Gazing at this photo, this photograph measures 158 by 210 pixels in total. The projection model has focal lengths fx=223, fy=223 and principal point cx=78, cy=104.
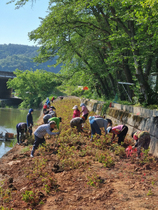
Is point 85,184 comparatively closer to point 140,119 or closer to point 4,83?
point 140,119

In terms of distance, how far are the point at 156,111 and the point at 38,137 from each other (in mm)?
4526

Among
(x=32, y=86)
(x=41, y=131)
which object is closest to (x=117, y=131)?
(x=41, y=131)

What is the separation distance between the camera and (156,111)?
818 cm

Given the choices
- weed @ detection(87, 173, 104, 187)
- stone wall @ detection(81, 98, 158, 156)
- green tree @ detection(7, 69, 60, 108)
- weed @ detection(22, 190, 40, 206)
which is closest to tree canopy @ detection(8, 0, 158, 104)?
stone wall @ detection(81, 98, 158, 156)

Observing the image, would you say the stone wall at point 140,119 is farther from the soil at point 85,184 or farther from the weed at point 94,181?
the weed at point 94,181

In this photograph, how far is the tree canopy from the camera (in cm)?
1056

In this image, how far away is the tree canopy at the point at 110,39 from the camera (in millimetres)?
10562

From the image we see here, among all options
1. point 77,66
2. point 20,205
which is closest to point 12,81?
point 77,66

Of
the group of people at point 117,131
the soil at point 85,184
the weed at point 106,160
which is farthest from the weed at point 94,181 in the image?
the group of people at point 117,131

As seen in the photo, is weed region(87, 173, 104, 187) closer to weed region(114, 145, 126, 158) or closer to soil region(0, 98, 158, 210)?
soil region(0, 98, 158, 210)

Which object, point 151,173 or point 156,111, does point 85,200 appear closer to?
point 151,173

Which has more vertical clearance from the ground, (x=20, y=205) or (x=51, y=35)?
(x=51, y=35)

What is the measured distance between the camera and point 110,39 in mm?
11656

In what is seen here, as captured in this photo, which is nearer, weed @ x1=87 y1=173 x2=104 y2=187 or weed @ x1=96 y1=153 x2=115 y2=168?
weed @ x1=87 y1=173 x2=104 y2=187
